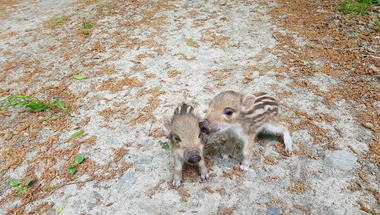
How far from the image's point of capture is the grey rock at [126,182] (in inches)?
117

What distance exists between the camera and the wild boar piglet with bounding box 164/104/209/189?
254 cm

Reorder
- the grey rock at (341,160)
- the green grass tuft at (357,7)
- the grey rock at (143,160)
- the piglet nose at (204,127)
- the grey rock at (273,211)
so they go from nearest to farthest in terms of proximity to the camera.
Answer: the grey rock at (273,211)
the piglet nose at (204,127)
the grey rock at (341,160)
the grey rock at (143,160)
the green grass tuft at (357,7)

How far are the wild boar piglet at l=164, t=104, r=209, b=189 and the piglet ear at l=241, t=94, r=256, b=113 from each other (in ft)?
2.16

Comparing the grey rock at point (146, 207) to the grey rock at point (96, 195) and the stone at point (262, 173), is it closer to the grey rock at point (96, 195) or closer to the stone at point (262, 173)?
the grey rock at point (96, 195)

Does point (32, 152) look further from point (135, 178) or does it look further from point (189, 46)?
point (189, 46)

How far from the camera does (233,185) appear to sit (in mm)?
2891

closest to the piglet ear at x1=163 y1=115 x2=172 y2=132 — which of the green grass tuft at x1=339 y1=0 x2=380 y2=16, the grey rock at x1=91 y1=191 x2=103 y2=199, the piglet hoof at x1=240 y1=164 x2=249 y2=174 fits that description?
the piglet hoof at x1=240 y1=164 x2=249 y2=174

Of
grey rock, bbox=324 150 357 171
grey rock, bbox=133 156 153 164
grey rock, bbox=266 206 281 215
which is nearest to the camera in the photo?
grey rock, bbox=266 206 281 215

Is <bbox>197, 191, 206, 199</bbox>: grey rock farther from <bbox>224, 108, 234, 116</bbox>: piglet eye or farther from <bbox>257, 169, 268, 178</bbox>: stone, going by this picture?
<bbox>224, 108, 234, 116</bbox>: piglet eye

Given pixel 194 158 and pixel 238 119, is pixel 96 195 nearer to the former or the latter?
pixel 194 158

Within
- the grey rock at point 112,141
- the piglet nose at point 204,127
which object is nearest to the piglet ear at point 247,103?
the piglet nose at point 204,127

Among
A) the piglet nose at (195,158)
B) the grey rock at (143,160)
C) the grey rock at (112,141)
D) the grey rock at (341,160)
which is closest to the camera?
the piglet nose at (195,158)

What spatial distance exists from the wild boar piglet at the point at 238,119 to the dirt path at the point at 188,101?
248 mm

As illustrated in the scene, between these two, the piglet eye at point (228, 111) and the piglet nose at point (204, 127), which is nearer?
the piglet nose at point (204, 127)
